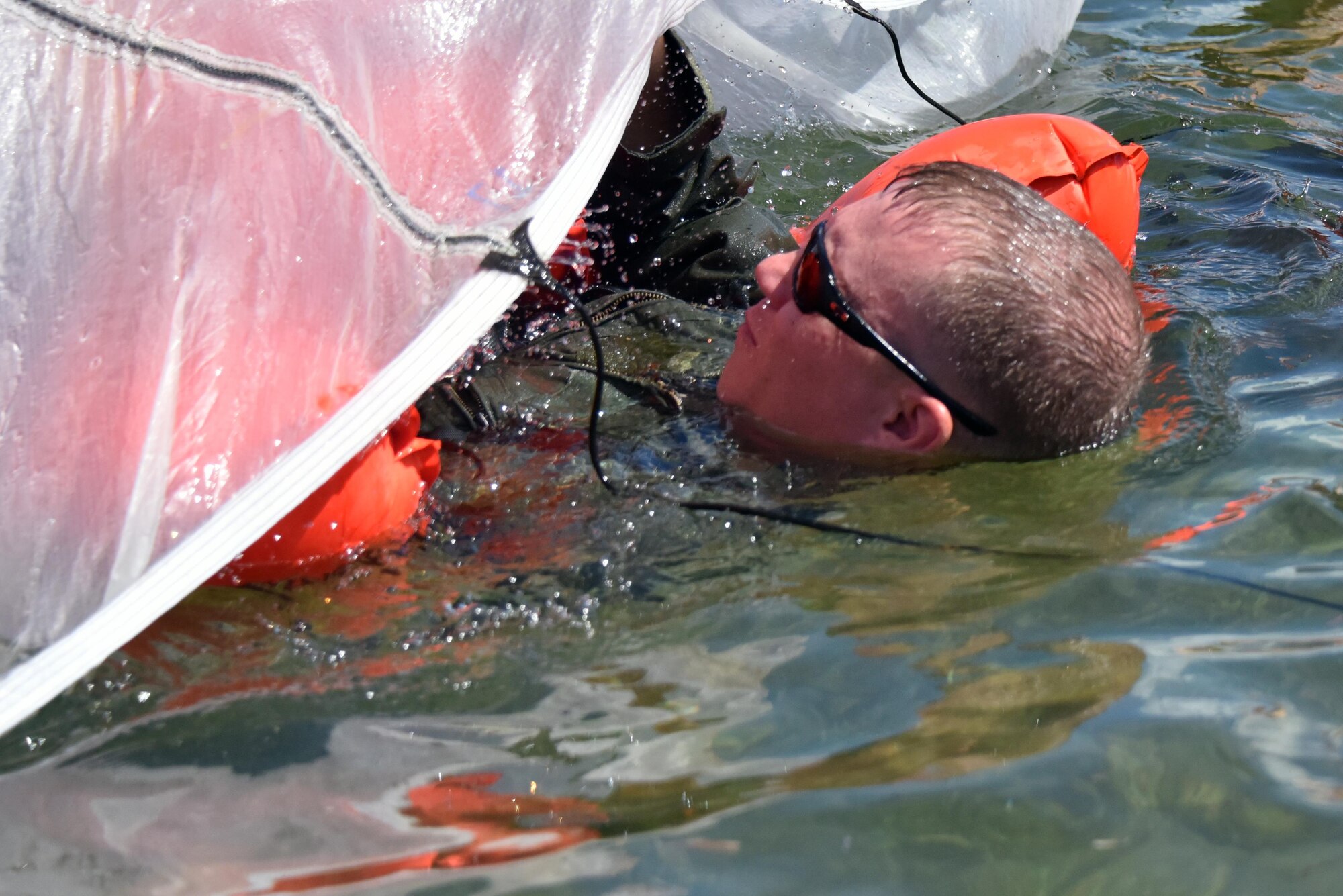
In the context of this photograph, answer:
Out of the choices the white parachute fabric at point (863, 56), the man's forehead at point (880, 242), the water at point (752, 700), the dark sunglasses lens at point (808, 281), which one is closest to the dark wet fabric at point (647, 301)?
the water at point (752, 700)

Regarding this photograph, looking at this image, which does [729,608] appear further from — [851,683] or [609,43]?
[609,43]

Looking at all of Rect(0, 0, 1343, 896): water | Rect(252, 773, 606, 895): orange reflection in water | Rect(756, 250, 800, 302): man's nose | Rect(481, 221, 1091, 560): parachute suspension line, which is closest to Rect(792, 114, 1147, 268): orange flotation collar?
Rect(756, 250, 800, 302): man's nose

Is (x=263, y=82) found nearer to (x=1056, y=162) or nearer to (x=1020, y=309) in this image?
(x=1020, y=309)

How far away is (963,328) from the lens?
7.33 ft

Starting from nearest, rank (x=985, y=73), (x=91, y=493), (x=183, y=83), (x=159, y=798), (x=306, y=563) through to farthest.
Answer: (x=159, y=798) → (x=91, y=493) → (x=183, y=83) → (x=306, y=563) → (x=985, y=73)

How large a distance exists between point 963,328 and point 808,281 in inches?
11.6

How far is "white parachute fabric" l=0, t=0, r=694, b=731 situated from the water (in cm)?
24

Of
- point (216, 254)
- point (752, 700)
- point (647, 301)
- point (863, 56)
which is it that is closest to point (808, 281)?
point (647, 301)

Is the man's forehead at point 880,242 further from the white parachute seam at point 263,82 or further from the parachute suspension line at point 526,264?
the white parachute seam at point 263,82

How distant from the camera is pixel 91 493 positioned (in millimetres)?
1688

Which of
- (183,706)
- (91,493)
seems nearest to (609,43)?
(91,493)

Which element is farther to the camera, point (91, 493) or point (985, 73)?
point (985, 73)

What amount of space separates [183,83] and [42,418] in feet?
1.67

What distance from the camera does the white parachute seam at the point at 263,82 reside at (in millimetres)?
1804
